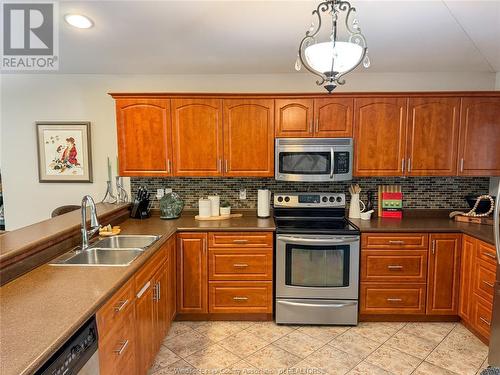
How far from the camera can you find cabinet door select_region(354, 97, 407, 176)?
2879 mm

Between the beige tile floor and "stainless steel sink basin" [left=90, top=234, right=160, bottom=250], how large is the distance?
33.6 inches

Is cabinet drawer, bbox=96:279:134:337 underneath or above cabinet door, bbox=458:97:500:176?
underneath

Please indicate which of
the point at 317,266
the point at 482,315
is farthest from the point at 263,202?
the point at 482,315

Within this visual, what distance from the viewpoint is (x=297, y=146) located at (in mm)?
2883

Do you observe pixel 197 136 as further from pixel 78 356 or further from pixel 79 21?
pixel 78 356

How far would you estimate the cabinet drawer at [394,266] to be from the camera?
2.70 m

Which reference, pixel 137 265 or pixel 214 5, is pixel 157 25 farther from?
pixel 137 265

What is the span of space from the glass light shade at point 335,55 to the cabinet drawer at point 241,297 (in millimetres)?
1930

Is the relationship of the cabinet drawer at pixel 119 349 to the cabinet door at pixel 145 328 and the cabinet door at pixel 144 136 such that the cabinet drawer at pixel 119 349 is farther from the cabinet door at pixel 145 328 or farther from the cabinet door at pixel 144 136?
the cabinet door at pixel 144 136

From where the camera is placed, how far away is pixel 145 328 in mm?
1917

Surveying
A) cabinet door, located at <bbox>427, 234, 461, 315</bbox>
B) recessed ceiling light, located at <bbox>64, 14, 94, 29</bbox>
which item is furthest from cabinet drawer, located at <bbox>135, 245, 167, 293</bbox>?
cabinet door, located at <bbox>427, 234, 461, 315</bbox>

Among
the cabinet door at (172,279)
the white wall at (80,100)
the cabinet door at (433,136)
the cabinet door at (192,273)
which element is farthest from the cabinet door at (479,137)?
the cabinet door at (172,279)

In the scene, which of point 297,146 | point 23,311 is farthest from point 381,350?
point 23,311

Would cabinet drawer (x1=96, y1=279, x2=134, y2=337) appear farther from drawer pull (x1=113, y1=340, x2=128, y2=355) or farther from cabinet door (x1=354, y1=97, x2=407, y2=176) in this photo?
cabinet door (x1=354, y1=97, x2=407, y2=176)
